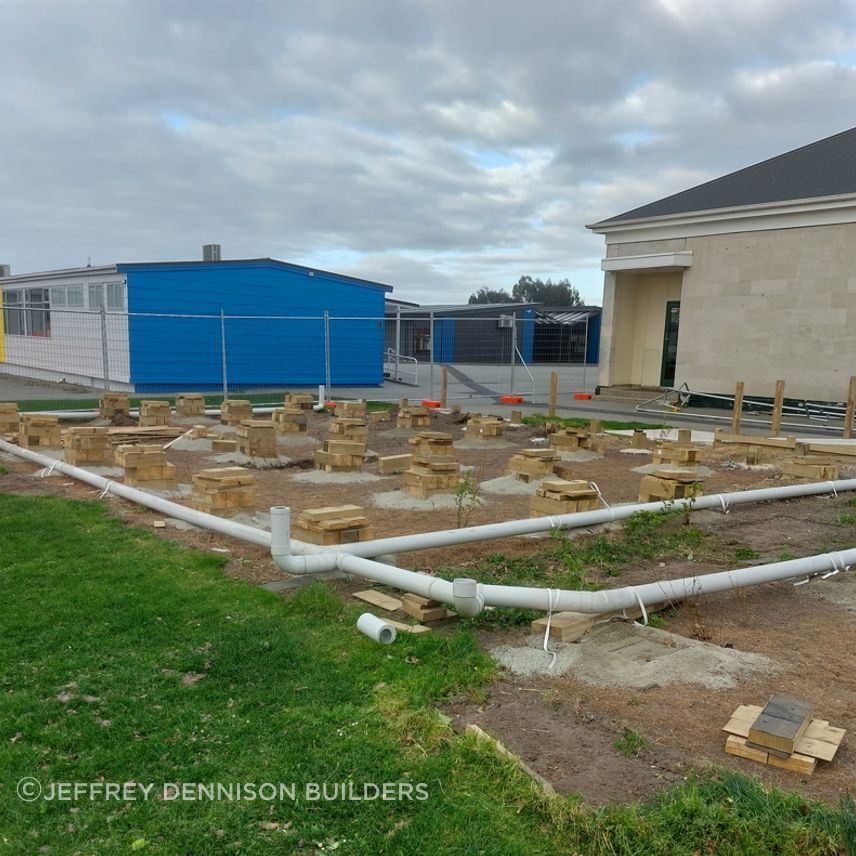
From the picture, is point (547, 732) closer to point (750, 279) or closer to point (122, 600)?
point (122, 600)

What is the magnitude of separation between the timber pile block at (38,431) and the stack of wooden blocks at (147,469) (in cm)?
368

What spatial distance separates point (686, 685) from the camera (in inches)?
166

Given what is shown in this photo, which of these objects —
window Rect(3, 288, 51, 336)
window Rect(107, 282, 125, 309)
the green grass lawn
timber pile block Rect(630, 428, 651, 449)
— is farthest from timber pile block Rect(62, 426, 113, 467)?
window Rect(3, 288, 51, 336)

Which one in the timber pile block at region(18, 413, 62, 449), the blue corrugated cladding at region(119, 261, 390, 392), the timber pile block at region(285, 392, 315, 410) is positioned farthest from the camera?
the blue corrugated cladding at region(119, 261, 390, 392)

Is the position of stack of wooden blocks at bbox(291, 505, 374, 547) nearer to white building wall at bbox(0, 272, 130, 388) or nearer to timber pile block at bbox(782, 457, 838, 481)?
timber pile block at bbox(782, 457, 838, 481)

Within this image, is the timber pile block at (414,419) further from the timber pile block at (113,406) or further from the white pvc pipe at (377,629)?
the white pvc pipe at (377,629)

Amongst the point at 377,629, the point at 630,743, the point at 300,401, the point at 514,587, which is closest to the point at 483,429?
the point at 300,401

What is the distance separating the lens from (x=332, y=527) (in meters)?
6.66

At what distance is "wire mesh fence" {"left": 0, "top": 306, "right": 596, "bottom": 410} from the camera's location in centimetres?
2241

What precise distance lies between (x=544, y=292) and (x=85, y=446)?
10098cm

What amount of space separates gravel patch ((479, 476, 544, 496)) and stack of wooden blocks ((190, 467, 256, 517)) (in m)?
3.36

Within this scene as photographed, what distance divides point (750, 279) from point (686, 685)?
1983 centimetres

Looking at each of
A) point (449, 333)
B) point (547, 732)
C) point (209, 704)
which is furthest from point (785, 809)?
point (449, 333)

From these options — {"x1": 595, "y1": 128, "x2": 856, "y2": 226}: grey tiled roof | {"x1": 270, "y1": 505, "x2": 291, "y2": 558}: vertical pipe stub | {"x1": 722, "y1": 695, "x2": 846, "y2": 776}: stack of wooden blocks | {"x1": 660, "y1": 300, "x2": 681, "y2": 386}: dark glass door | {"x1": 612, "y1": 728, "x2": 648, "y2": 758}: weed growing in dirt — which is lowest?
{"x1": 612, "y1": 728, "x2": 648, "y2": 758}: weed growing in dirt
